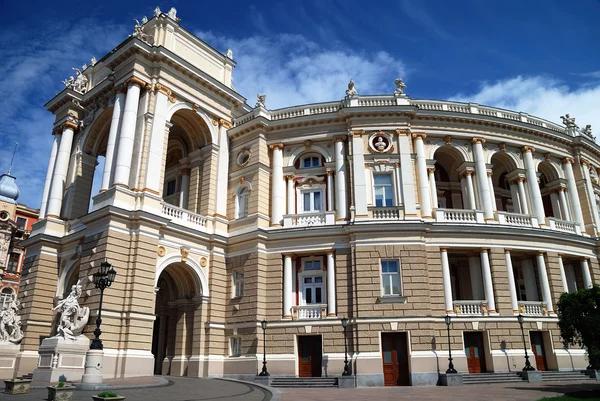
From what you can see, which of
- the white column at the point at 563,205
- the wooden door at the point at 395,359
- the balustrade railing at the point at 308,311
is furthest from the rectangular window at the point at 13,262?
the white column at the point at 563,205

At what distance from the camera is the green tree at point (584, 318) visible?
1845cm

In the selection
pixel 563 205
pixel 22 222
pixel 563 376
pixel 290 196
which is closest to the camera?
pixel 563 376

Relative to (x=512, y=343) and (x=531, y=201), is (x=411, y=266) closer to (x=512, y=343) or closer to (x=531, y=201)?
(x=512, y=343)

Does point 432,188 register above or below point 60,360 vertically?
above

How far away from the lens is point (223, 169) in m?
32.8

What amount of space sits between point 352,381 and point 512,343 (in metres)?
9.86

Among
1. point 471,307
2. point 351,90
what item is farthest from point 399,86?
point 471,307

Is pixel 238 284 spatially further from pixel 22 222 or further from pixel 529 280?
pixel 22 222

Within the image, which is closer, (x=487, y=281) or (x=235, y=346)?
(x=487, y=281)

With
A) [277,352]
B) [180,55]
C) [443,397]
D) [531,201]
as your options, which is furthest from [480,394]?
[180,55]

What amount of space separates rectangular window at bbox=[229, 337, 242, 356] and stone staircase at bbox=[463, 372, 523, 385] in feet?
42.1

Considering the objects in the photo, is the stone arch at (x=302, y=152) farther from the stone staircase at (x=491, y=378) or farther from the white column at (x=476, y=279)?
the stone staircase at (x=491, y=378)

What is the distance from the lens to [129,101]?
28547 millimetres

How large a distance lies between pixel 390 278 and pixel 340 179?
282 inches
